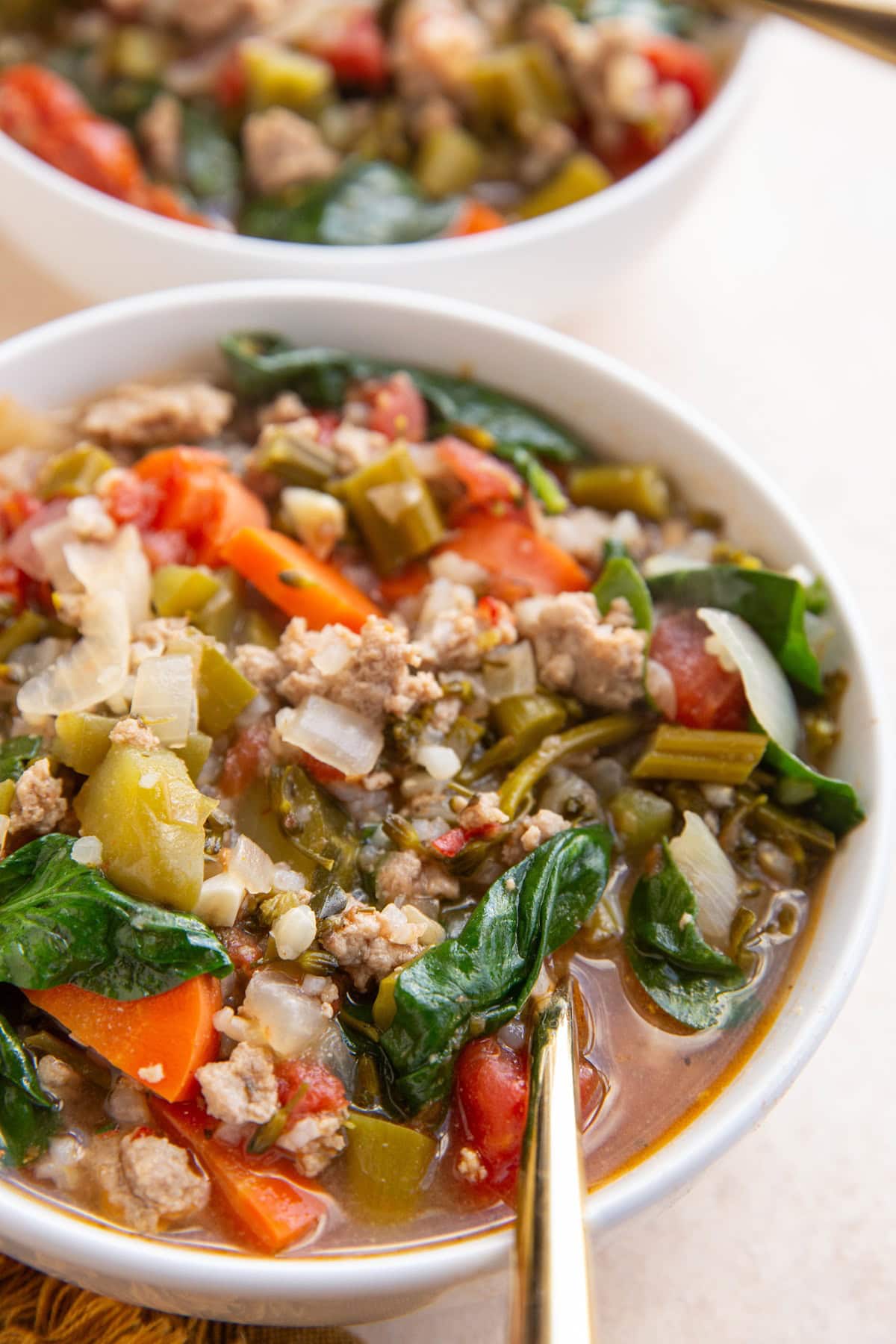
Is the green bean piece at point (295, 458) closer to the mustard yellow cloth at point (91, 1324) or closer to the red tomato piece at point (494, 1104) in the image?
the red tomato piece at point (494, 1104)

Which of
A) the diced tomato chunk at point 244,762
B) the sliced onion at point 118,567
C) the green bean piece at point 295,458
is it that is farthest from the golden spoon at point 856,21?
the diced tomato chunk at point 244,762

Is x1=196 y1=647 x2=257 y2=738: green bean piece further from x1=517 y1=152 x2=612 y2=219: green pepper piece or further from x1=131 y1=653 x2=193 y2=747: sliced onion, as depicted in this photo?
x1=517 y1=152 x2=612 y2=219: green pepper piece

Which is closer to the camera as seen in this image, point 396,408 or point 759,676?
point 759,676

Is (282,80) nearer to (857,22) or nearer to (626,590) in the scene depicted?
(857,22)

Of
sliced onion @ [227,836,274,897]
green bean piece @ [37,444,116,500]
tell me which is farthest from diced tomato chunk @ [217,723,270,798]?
green bean piece @ [37,444,116,500]

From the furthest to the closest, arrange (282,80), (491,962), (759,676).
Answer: (282,80) → (759,676) → (491,962)

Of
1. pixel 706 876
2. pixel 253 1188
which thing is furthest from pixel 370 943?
pixel 706 876

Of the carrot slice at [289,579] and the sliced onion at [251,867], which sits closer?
the sliced onion at [251,867]
